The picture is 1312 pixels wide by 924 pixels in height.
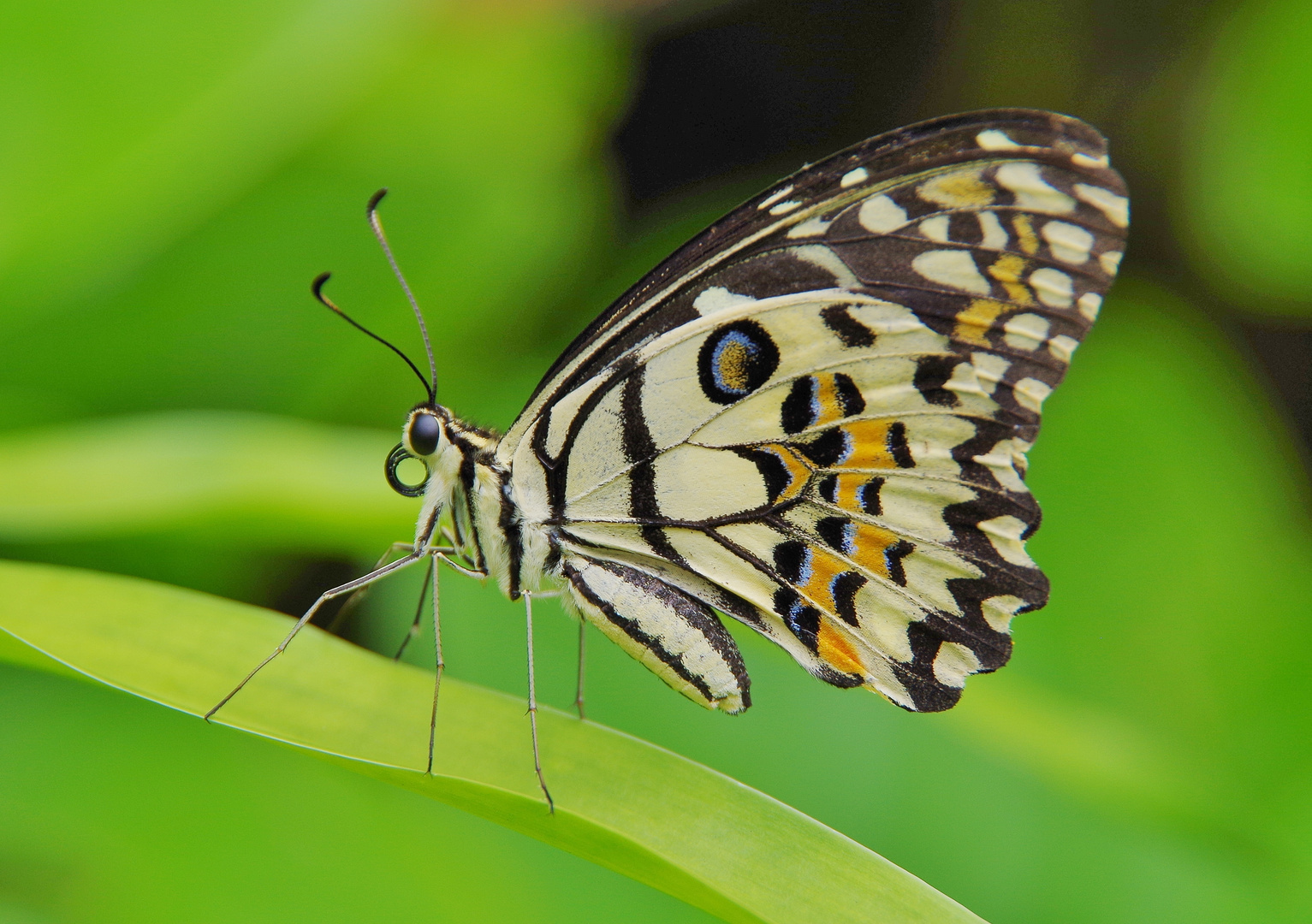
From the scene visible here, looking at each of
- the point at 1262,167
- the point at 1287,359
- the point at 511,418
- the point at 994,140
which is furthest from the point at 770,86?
the point at 994,140

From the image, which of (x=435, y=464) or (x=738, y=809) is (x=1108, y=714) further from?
(x=435, y=464)

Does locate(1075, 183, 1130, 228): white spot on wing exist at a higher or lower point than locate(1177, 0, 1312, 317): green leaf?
lower

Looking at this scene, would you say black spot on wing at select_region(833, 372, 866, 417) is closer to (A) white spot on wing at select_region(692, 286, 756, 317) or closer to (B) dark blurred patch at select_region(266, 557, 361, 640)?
(A) white spot on wing at select_region(692, 286, 756, 317)

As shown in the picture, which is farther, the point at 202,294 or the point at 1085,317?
the point at 202,294

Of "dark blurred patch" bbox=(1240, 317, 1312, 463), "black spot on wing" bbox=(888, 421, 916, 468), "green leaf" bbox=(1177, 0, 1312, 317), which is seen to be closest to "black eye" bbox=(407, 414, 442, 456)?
"black spot on wing" bbox=(888, 421, 916, 468)

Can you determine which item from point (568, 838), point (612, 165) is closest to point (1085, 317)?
point (568, 838)

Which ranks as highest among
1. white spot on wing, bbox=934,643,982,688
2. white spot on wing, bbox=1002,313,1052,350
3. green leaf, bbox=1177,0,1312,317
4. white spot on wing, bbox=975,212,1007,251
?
green leaf, bbox=1177,0,1312,317
